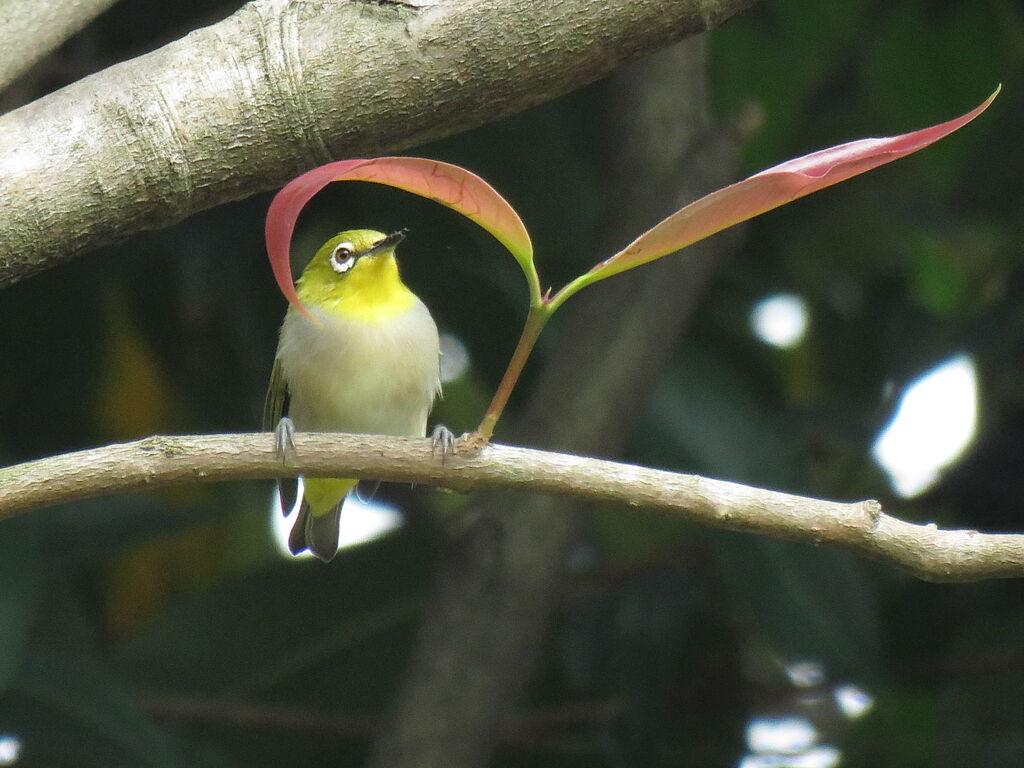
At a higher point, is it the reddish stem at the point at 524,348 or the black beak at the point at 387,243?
the black beak at the point at 387,243

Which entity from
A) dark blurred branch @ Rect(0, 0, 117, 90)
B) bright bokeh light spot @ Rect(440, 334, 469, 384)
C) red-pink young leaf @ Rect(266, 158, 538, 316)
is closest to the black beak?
bright bokeh light spot @ Rect(440, 334, 469, 384)

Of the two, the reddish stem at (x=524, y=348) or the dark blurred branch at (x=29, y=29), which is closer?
the reddish stem at (x=524, y=348)

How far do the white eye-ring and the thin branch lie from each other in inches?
65.1

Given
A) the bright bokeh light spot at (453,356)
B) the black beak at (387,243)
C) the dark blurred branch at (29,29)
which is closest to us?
the dark blurred branch at (29,29)

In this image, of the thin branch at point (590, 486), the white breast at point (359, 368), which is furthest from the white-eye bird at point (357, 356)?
the thin branch at point (590, 486)

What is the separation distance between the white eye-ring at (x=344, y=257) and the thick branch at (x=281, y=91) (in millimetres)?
1445

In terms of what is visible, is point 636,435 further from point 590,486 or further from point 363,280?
point 590,486

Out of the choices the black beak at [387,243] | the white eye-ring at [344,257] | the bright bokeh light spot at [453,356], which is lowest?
the black beak at [387,243]

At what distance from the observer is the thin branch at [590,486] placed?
1.58m

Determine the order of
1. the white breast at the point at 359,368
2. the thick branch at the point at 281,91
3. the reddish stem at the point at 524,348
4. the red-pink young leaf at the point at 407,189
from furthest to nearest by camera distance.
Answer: the white breast at the point at 359,368 < the thick branch at the point at 281,91 < the reddish stem at the point at 524,348 < the red-pink young leaf at the point at 407,189

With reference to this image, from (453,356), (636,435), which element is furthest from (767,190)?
(453,356)

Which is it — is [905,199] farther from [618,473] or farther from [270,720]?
[618,473]

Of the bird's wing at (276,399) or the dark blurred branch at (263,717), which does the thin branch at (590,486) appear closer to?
the bird's wing at (276,399)

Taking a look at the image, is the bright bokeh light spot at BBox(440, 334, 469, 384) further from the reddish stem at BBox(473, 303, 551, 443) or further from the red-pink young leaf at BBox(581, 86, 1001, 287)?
the red-pink young leaf at BBox(581, 86, 1001, 287)
